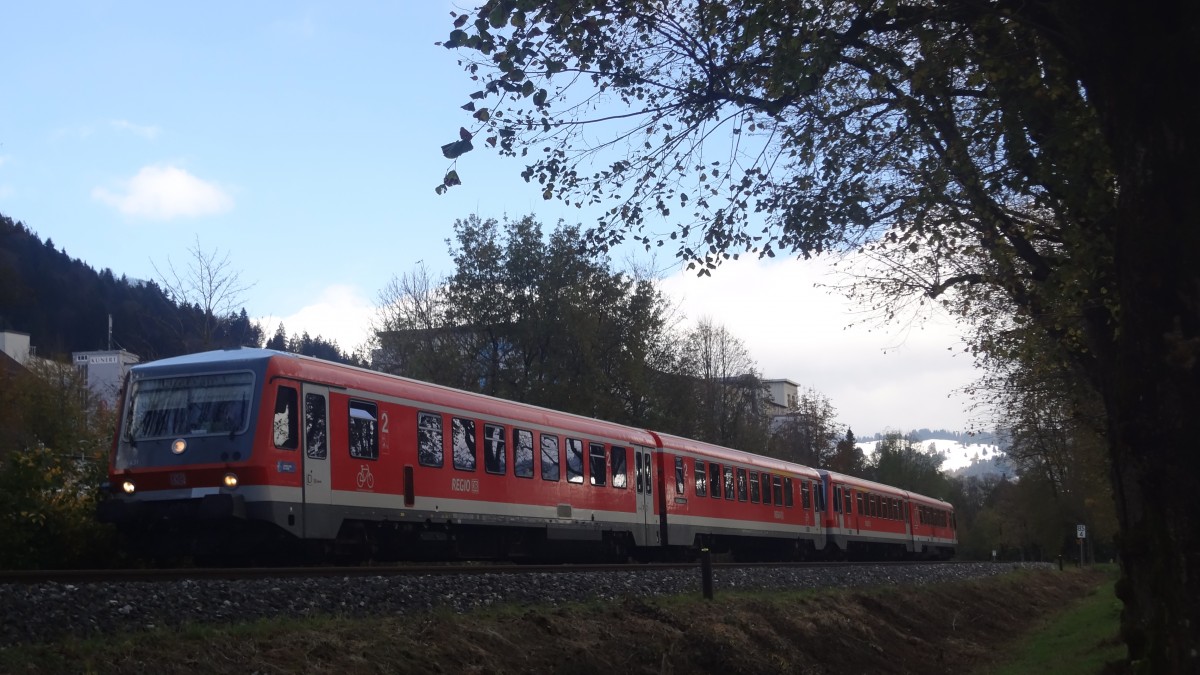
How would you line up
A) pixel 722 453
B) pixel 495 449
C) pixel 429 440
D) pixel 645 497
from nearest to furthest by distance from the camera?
pixel 429 440, pixel 495 449, pixel 645 497, pixel 722 453

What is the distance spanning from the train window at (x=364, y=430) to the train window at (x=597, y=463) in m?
6.66

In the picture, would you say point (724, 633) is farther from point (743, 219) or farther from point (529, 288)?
point (529, 288)

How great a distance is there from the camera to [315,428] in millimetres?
14883

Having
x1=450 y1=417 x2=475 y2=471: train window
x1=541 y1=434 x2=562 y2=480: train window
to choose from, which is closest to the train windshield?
x1=450 y1=417 x2=475 y2=471: train window

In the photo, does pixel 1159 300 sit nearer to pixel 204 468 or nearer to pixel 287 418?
pixel 287 418

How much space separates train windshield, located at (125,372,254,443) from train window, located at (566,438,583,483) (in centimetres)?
775

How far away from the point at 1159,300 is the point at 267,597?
24.0 feet

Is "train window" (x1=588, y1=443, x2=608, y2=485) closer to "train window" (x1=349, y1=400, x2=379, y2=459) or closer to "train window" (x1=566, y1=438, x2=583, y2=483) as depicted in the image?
"train window" (x1=566, y1=438, x2=583, y2=483)

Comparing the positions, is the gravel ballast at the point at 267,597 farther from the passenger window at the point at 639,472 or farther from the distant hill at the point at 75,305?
the distant hill at the point at 75,305

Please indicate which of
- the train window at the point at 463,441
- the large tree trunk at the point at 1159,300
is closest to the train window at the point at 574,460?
the train window at the point at 463,441

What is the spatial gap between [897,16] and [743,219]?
2.88 m

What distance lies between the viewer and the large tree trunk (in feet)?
21.2

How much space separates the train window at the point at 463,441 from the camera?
57.8 feet

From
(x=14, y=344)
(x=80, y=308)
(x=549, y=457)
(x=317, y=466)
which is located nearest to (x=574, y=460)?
(x=549, y=457)
